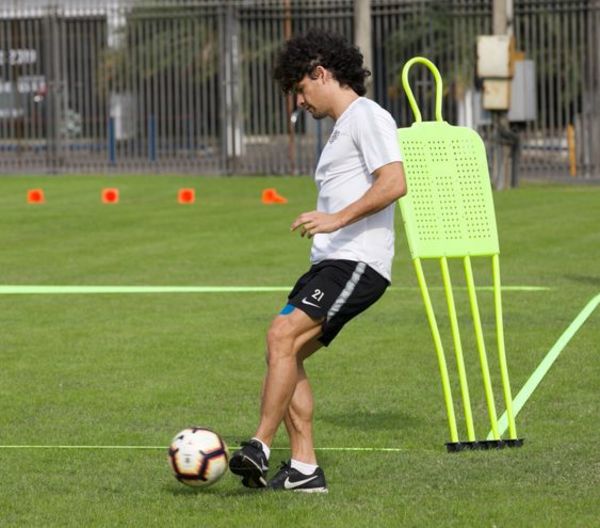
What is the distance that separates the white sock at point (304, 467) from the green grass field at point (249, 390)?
0.53ft

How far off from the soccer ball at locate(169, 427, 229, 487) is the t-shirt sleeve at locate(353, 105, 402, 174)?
4.57 ft

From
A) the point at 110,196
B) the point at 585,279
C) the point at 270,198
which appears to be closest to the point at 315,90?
the point at 585,279

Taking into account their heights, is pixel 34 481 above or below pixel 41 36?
below

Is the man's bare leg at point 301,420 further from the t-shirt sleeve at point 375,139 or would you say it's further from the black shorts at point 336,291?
the t-shirt sleeve at point 375,139

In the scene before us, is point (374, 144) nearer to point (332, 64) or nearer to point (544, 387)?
point (332, 64)

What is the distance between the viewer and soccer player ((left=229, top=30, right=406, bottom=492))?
292 inches

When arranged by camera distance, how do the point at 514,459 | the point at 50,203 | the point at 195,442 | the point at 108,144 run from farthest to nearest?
the point at 108,144 < the point at 50,203 < the point at 514,459 < the point at 195,442

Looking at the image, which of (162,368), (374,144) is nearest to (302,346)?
(374,144)

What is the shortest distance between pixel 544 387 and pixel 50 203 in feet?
61.6

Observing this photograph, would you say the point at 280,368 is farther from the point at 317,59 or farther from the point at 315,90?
the point at 317,59

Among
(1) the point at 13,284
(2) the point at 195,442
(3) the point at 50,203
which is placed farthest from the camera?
(3) the point at 50,203

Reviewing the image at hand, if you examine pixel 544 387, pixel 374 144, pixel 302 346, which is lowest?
pixel 544 387

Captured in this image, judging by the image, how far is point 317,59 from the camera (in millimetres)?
7645

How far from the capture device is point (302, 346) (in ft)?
24.8
